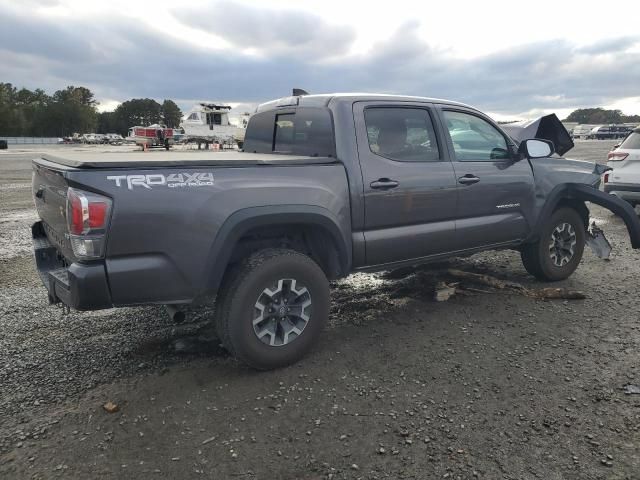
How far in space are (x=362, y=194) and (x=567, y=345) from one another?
80.8 inches

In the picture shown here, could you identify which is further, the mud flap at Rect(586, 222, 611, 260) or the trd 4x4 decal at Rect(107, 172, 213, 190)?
the mud flap at Rect(586, 222, 611, 260)

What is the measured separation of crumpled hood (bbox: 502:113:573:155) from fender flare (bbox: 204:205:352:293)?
3882 millimetres

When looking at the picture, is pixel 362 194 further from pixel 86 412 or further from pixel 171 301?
pixel 86 412

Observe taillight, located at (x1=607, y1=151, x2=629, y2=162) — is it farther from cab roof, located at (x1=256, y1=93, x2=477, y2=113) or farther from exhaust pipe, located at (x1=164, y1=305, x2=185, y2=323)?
exhaust pipe, located at (x1=164, y1=305, x2=185, y2=323)

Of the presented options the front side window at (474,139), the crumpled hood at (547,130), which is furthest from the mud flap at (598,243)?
the front side window at (474,139)

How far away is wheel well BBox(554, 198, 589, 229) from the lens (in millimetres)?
5359

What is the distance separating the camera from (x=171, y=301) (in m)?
3.07

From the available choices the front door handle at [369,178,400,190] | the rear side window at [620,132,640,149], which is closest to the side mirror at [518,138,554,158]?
the front door handle at [369,178,400,190]

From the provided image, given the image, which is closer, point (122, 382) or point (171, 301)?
point (171, 301)

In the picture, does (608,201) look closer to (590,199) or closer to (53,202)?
(590,199)

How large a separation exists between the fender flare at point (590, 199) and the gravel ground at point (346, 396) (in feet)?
3.48

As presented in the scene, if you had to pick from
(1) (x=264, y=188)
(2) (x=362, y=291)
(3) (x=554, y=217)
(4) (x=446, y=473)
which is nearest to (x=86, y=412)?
(1) (x=264, y=188)

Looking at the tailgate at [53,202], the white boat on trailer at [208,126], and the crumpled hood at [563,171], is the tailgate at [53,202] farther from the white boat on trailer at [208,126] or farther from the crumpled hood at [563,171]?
the white boat on trailer at [208,126]

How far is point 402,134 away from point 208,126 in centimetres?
3746
